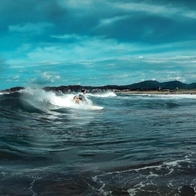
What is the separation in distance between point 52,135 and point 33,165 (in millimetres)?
6400

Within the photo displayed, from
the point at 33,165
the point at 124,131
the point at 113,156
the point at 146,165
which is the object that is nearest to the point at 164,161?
the point at 146,165

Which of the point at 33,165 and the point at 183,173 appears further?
the point at 33,165

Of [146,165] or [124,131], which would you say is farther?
[124,131]

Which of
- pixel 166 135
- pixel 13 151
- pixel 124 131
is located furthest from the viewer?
pixel 124 131

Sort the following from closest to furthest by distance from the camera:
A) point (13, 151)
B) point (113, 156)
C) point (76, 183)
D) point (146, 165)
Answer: point (76, 183), point (146, 165), point (113, 156), point (13, 151)

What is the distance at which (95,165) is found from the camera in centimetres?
1029

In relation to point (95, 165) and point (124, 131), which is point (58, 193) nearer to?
point (95, 165)

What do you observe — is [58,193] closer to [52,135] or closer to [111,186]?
[111,186]

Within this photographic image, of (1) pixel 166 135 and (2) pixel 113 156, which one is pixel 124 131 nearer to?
(1) pixel 166 135

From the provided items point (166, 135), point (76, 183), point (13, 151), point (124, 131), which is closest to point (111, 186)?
point (76, 183)

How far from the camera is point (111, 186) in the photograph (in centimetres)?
811

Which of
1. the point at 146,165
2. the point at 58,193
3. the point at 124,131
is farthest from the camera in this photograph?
the point at 124,131

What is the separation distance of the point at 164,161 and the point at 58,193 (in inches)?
164

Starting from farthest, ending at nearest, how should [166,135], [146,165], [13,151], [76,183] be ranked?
[166,135], [13,151], [146,165], [76,183]
